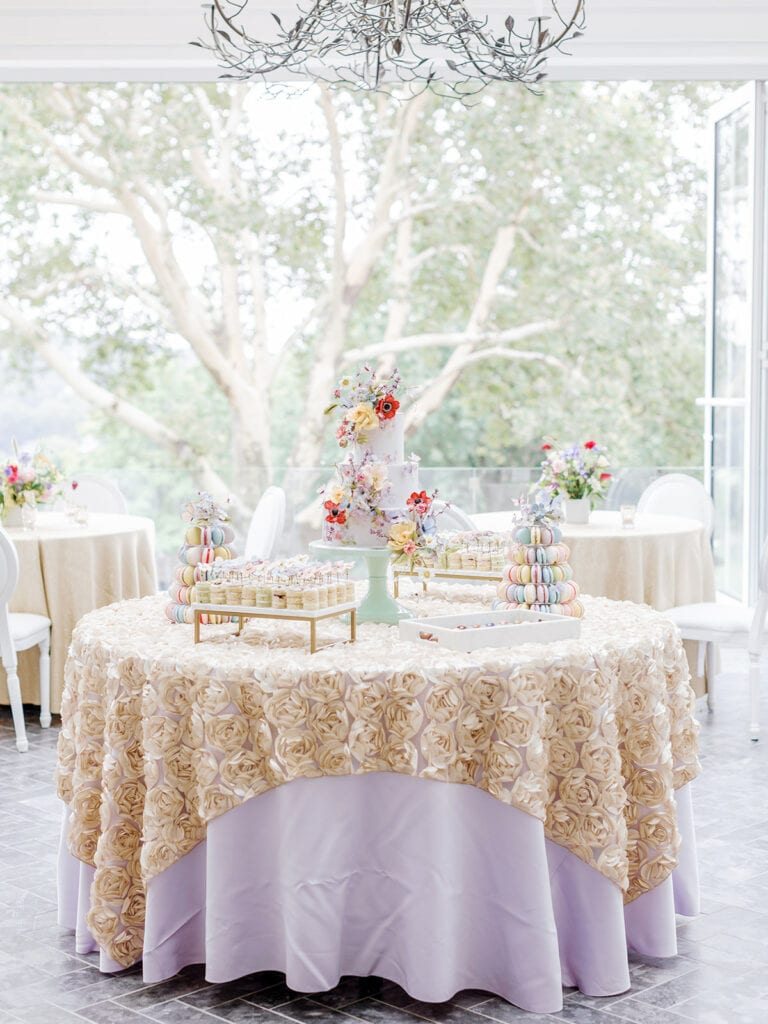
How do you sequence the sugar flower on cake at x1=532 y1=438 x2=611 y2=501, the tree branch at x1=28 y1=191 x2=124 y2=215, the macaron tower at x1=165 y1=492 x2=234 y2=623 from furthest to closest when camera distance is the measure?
the tree branch at x1=28 y1=191 x2=124 y2=215 < the sugar flower on cake at x1=532 y1=438 x2=611 y2=501 < the macaron tower at x1=165 y1=492 x2=234 y2=623

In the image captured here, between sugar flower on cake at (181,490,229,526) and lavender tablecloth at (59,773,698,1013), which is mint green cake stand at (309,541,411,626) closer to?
sugar flower on cake at (181,490,229,526)

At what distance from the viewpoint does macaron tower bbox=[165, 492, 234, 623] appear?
133 inches

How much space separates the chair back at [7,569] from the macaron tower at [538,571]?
251 centimetres

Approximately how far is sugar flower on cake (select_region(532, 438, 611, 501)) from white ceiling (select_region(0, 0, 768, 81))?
2.66 m

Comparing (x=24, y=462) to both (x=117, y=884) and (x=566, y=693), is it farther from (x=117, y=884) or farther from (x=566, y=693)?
(x=566, y=693)

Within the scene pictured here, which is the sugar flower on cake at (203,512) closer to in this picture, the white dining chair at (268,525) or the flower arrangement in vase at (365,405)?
the flower arrangement in vase at (365,405)

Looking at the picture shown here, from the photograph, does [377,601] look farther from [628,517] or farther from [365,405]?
[628,517]

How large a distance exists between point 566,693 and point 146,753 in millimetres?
985

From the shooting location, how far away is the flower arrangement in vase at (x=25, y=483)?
593cm

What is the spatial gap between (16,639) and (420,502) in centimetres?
271

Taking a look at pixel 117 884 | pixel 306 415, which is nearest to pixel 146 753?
pixel 117 884

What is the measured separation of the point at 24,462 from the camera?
6.05 m
